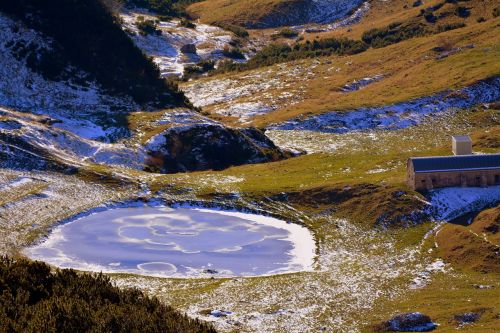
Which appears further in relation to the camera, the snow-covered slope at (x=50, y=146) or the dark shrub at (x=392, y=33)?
the dark shrub at (x=392, y=33)

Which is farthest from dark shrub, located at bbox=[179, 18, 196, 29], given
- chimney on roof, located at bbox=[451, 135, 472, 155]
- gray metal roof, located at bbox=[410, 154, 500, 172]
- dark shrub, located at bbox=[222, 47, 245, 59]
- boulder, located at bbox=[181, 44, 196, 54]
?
gray metal roof, located at bbox=[410, 154, 500, 172]

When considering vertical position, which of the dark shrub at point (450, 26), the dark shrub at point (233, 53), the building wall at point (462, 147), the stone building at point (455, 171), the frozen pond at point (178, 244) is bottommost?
the frozen pond at point (178, 244)

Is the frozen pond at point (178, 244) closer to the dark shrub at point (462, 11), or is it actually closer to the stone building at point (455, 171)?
the stone building at point (455, 171)

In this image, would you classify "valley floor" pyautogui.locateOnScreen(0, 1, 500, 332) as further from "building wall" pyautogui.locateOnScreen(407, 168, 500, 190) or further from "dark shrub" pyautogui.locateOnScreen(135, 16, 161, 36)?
"dark shrub" pyautogui.locateOnScreen(135, 16, 161, 36)

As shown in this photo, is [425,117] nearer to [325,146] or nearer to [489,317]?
[325,146]

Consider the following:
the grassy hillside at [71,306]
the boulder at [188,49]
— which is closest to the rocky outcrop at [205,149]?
the grassy hillside at [71,306]

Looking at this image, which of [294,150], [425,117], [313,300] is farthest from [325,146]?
[313,300]
